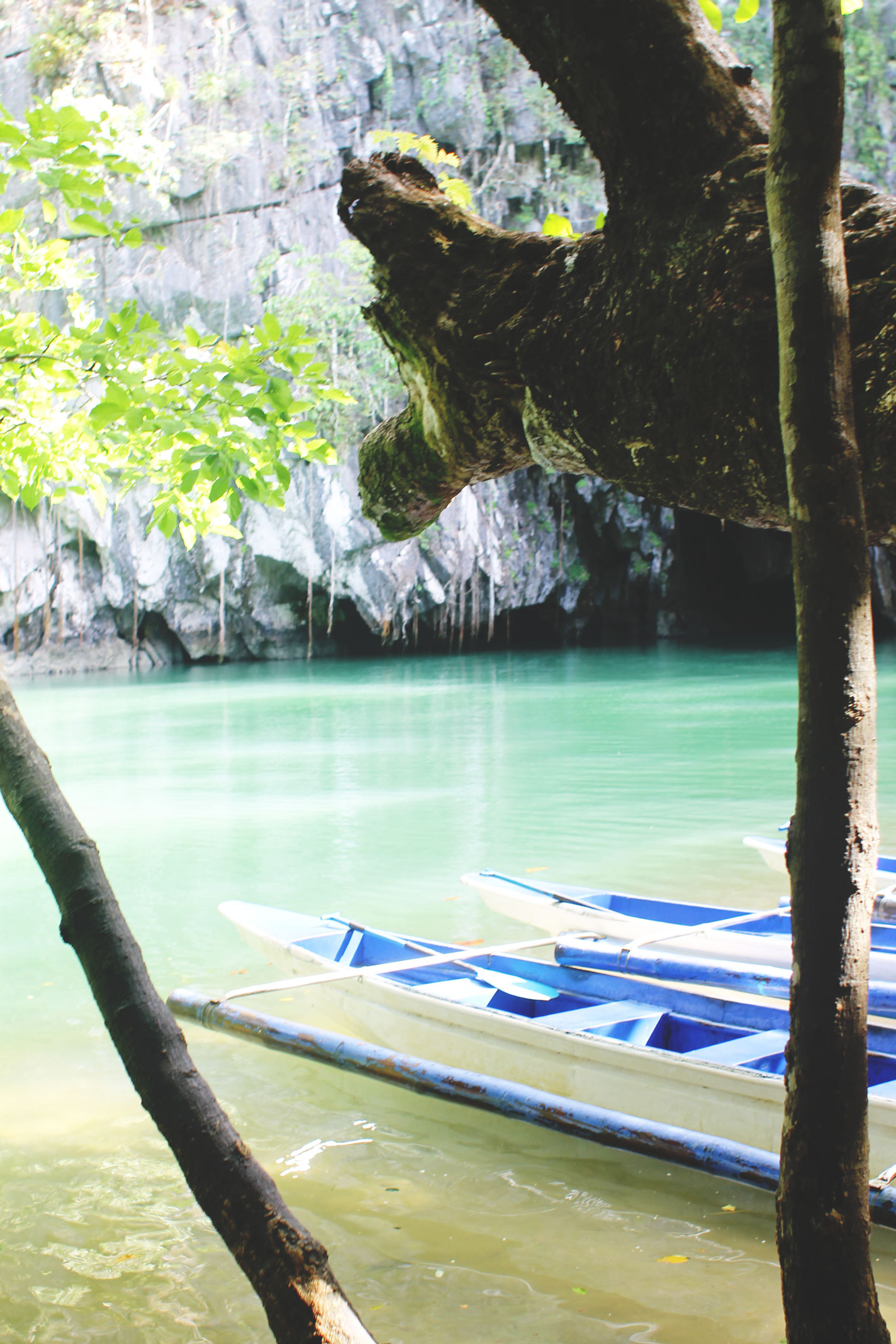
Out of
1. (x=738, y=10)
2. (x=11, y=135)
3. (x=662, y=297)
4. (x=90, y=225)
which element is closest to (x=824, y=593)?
(x=662, y=297)

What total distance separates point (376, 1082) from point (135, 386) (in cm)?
330

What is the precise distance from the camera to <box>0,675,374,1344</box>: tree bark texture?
148 centimetres

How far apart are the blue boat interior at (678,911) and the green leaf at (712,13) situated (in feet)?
12.4

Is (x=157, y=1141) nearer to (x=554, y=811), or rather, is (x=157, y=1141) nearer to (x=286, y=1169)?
(x=286, y=1169)

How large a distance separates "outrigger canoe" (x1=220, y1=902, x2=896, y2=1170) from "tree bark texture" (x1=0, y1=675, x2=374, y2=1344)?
7.21 ft

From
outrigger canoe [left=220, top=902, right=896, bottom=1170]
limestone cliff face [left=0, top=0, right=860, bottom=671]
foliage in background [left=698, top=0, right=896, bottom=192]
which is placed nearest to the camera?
outrigger canoe [left=220, top=902, right=896, bottom=1170]

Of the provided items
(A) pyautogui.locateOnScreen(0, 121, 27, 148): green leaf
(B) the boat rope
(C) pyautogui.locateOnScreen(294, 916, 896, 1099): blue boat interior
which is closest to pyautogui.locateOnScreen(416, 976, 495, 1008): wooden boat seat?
(C) pyautogui.locateOnScreen(294, 916, 896, 1099): blue boat interior

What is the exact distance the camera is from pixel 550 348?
1724 millimetres

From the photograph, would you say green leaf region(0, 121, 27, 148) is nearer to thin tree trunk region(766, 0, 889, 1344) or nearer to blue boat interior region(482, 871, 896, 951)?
thin tree trunk region(766, 0, 889, 1344)

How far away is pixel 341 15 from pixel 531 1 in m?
31.9

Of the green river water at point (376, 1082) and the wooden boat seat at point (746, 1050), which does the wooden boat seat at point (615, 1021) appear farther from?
the green river water at point (376, 1082)

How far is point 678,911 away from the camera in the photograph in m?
5.37

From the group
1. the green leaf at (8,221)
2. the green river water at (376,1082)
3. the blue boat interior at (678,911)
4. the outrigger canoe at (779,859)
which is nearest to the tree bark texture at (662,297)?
the green leaf at (8,221)

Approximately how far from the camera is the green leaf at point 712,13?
1646 mm
